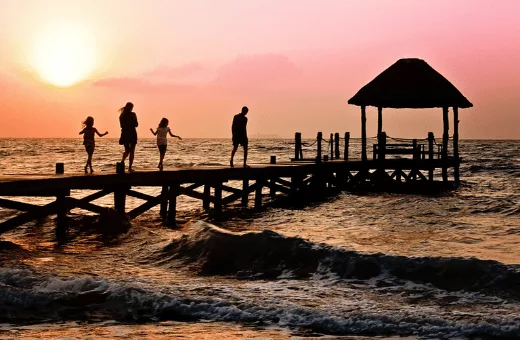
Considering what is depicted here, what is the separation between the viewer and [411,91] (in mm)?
28594

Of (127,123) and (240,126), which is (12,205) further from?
(240,126)

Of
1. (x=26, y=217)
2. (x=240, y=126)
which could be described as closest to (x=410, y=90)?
(x=240, y=126)

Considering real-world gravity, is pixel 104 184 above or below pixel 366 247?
above

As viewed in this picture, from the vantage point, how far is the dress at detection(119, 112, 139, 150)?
16.7m

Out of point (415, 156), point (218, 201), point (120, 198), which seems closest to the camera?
point (120, 198)

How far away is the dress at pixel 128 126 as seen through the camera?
54.6 ft

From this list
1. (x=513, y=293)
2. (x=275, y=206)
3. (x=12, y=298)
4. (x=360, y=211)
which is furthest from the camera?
(x=275, y=206)

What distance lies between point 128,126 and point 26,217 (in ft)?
9.66

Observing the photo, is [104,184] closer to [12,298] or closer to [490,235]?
[12,298]

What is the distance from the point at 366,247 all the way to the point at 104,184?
5.84m

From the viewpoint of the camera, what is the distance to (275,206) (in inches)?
991

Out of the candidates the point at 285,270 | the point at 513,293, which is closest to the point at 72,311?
the point at 285,270

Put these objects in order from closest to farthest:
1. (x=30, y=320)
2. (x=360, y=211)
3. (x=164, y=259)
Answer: (x=30, y=320), (x=164, y=259), (x=360, y=211)

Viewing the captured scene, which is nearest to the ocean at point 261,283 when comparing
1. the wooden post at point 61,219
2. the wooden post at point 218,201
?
the wooden post at point 61,219
